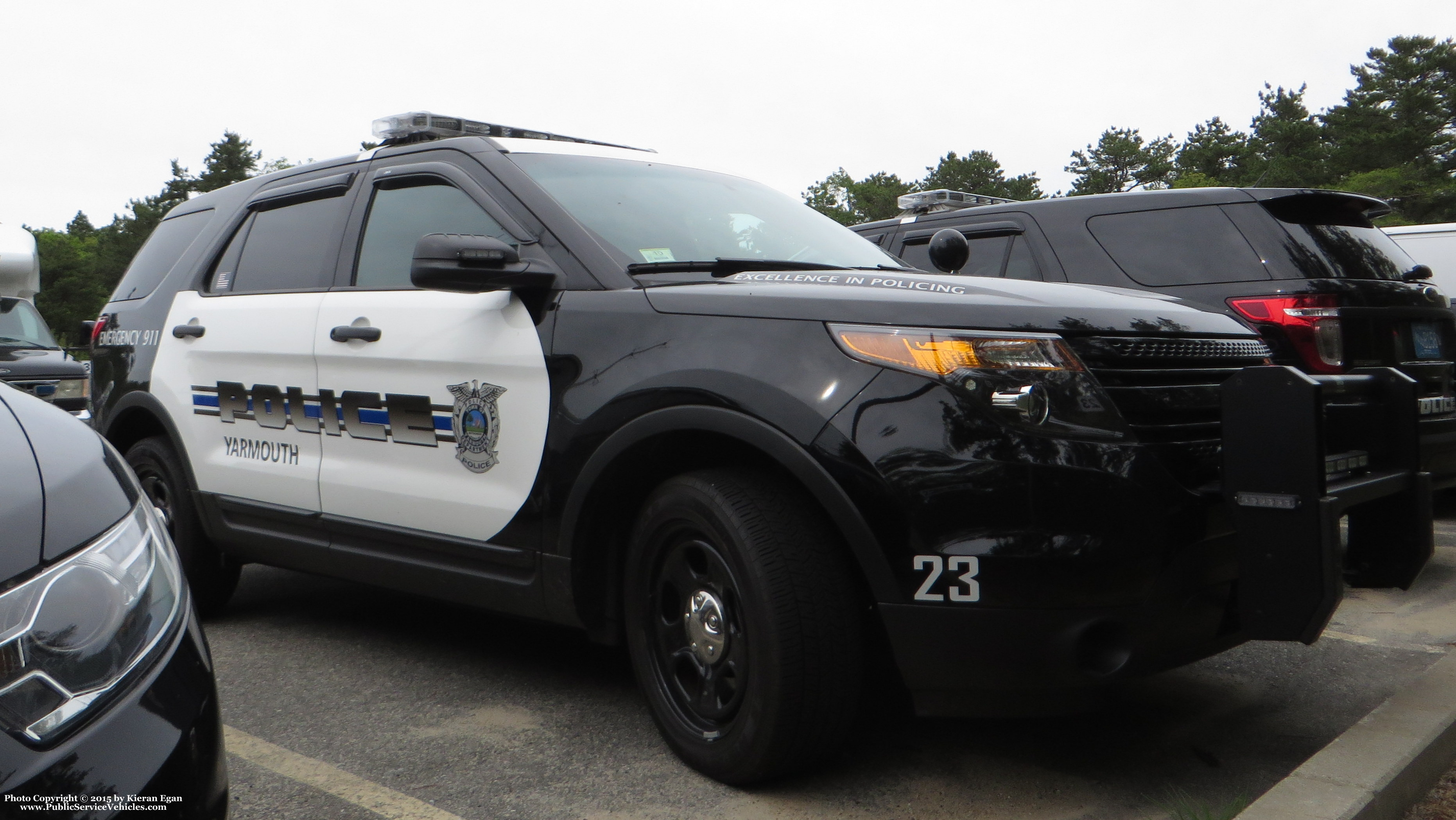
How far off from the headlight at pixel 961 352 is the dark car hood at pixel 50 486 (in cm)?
151

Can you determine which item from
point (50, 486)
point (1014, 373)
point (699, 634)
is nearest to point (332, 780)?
point (699, 634)

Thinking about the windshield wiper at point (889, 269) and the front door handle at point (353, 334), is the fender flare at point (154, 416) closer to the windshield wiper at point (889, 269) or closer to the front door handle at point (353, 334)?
the front door handle at point (353, 334)

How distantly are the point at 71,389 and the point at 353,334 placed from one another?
955cm

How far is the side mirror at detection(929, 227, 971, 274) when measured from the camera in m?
4.26

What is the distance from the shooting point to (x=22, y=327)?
12.6m

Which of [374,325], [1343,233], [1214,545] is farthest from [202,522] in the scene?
[1343,233]

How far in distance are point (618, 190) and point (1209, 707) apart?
2.35m

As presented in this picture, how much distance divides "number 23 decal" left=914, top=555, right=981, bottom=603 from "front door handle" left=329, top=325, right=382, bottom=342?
200cm

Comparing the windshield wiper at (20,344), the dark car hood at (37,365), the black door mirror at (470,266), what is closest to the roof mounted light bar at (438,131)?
the black door mirror at (470,266)

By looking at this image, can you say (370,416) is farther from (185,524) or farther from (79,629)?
(79,629)

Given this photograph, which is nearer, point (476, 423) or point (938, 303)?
point (938, 303)

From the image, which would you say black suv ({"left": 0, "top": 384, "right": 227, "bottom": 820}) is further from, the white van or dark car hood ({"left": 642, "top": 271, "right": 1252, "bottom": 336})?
the white van

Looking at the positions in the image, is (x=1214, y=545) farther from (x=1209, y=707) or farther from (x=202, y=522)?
(x=202, y=522)

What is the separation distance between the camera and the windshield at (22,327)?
12.4 m
